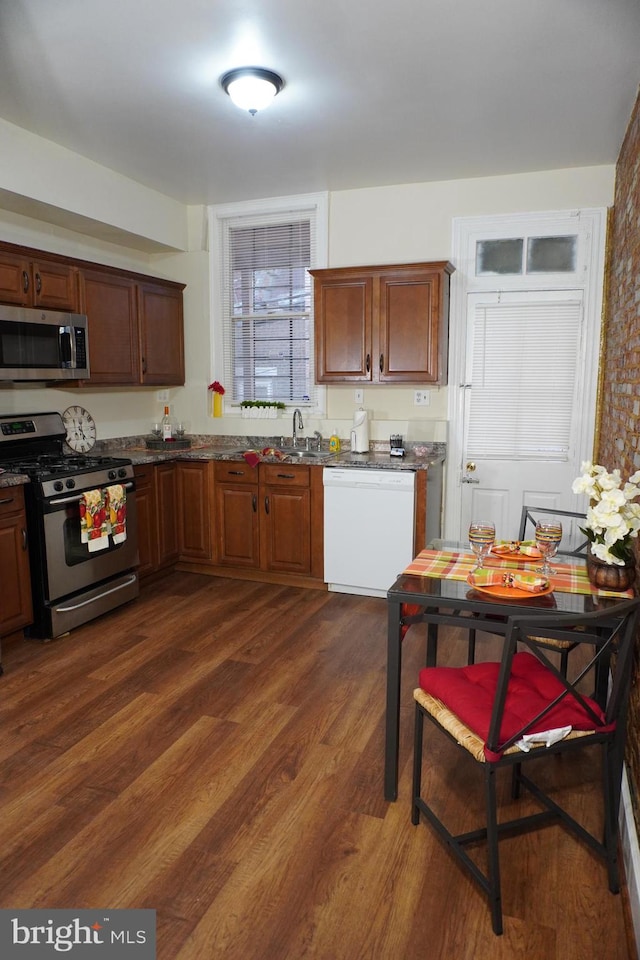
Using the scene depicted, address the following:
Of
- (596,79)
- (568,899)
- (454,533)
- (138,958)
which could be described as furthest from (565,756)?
(596,79)

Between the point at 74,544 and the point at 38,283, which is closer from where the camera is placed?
the point at 74,544

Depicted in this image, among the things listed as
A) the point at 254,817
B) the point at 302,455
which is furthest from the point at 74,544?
the point at 254,817

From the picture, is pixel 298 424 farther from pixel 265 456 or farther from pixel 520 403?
pixel 520 403

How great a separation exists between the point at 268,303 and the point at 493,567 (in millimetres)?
3449

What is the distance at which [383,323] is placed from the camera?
4352 millimetres

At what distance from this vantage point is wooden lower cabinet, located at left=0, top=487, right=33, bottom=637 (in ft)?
10.9

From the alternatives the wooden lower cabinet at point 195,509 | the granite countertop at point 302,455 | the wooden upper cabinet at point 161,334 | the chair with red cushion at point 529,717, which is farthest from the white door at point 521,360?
the chair with red cushion at point 529,717

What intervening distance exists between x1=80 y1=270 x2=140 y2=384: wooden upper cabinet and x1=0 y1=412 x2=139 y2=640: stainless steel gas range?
0.47m

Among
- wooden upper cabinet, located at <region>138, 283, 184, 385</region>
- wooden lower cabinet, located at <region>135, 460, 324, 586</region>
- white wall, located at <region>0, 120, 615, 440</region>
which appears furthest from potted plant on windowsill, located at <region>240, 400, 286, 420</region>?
wooden lower cabinet, located at <region>135, 460, 324, 586</region>

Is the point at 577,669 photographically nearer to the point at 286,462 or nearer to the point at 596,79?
the point at 286,462

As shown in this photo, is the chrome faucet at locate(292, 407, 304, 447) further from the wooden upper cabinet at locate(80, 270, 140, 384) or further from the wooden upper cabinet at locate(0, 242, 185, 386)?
the wooden upper cabinet at locate(80, 270, 140, 384)

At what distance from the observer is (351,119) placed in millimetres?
3426

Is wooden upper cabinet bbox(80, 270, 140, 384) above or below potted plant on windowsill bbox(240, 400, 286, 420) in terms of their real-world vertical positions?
above

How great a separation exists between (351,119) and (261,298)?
1844 mm
